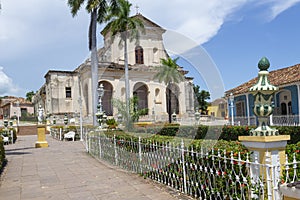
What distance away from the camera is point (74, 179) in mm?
6980

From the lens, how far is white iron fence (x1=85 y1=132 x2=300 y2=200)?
11.3 feet

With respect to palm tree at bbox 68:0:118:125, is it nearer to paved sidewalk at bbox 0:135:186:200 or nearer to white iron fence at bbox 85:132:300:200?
paved sidewalk at bbox 0:135:186:200

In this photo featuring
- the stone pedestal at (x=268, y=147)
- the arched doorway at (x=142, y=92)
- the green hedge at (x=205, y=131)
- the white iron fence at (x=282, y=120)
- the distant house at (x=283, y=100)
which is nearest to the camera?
the stone pedestal at (x=268, y=147)

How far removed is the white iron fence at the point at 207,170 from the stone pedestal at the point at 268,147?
0.11m

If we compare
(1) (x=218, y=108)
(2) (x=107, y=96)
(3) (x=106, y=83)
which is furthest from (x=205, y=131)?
(3) (x=106, y=83)

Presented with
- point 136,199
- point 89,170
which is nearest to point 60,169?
point 89,170

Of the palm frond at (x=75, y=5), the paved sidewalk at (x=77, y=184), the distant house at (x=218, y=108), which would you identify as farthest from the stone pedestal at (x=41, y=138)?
the distant house at (x=218, y=108)

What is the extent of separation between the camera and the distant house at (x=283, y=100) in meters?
18.6

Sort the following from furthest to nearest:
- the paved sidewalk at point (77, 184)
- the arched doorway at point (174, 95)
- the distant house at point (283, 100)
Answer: the distant house at point (283, 100) < the arched doorway at point (174, 95) < the paved sidewalk at point (77, 184)

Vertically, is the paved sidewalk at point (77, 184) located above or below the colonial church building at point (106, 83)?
below

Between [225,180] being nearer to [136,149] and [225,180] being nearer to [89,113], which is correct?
[136,149]

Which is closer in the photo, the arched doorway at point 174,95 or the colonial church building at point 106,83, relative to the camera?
the arched doorway at point 174,95

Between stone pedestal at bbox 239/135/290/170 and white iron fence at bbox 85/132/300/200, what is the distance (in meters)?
0.11

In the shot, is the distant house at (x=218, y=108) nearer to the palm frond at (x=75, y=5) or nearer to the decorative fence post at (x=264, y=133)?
the decorative fence post at (x=264, y=133)
